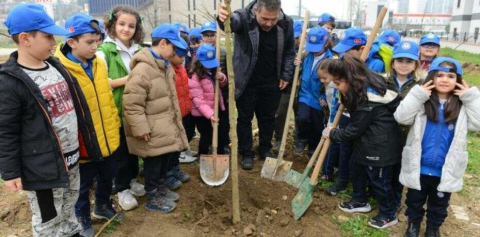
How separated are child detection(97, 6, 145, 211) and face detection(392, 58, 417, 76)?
245 centimetres

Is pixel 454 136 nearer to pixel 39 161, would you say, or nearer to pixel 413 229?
pixel 413 229

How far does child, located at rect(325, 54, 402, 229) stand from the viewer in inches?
123

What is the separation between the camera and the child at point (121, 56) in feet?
10.5

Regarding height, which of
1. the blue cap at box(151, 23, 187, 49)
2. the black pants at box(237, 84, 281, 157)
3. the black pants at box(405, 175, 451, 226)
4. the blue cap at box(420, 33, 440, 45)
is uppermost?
the blue cap at box(151, 23, 187, 49)

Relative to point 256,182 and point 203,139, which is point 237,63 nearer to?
point 203,139

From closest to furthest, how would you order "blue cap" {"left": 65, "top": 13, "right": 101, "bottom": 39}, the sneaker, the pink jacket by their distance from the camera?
"blue cap" {"left": 65, "top": 13, "right": 101, "bottom": 39}, the sneaker, the pink jacket

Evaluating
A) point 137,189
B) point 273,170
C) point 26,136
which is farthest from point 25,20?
point 273,170

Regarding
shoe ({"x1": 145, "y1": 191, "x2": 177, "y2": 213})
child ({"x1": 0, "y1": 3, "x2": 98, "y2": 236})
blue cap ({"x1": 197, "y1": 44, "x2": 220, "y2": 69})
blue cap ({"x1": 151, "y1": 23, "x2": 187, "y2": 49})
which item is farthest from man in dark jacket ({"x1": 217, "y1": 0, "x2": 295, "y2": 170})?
child ({"x1": 0, "y1": 3, "x2": 98, "y2": 236})

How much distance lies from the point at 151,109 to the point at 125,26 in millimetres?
794

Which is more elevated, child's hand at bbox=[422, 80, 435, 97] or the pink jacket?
child's hand at bbox=[422, 80, 435, 97]

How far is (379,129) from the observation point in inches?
124

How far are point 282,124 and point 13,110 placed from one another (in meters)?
3.85

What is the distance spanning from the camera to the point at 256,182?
413 centimetres

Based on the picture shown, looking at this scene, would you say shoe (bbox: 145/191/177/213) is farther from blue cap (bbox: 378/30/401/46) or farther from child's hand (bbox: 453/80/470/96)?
blue cap (bbox: 378/30/401/46)
